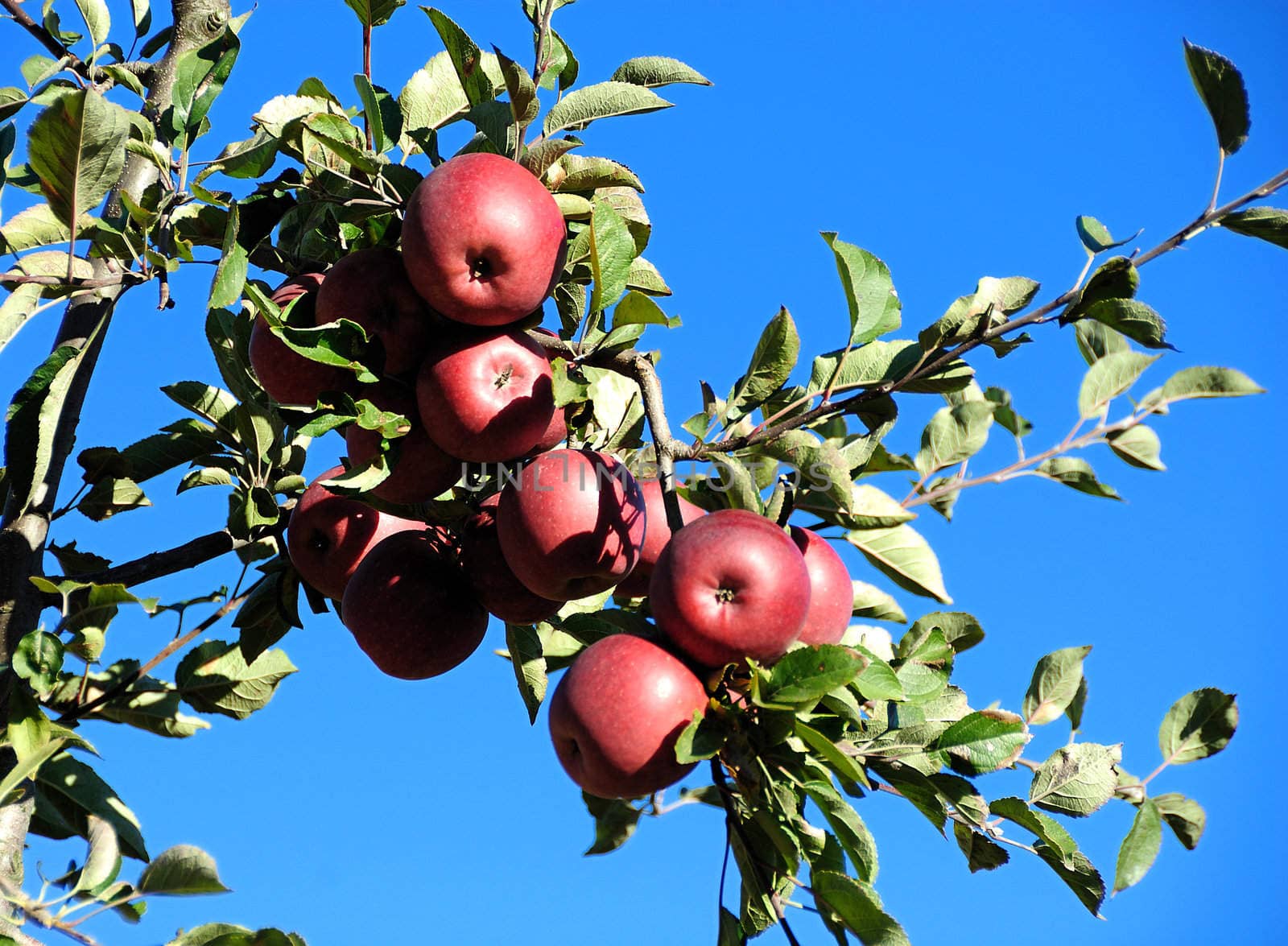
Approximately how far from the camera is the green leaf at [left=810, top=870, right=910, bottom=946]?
1944 millimetres

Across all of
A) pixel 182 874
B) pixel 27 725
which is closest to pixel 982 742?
pixel 182 874

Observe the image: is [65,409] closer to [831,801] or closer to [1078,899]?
[831,801]

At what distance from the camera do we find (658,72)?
2.35 meters

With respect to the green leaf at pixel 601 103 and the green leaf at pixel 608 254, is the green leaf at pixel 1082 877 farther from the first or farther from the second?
the green leaf at pixel 601 103

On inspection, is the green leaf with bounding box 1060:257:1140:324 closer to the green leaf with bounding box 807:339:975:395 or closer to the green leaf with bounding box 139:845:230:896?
the green leaf with bounding box 807:339:975:395

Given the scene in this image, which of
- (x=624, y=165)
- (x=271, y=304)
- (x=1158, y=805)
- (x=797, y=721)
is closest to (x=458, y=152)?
(x=624, y=165)

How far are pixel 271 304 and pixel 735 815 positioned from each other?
1.20 meters

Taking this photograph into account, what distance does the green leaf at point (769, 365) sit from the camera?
2193mm

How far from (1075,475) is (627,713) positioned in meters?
1.25

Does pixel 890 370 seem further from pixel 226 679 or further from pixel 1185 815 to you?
pixel 226 679

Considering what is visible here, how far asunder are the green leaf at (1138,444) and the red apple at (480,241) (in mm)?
1274

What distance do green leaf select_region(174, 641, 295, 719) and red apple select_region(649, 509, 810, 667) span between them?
1240 millimetres

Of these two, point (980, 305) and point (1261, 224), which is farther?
point (980, 305)

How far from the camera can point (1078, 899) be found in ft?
7.36
